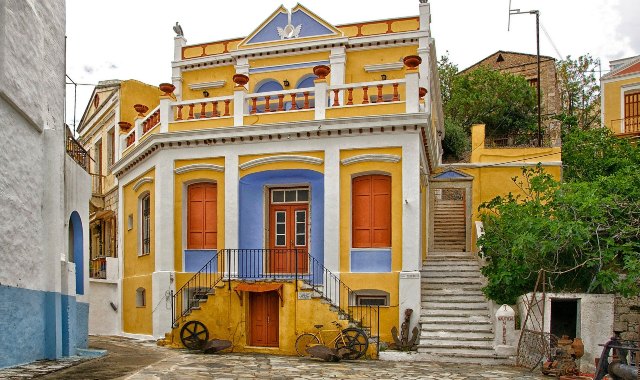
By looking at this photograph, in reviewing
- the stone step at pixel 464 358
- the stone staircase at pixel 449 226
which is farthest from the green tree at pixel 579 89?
the stone step at pixel 464 358

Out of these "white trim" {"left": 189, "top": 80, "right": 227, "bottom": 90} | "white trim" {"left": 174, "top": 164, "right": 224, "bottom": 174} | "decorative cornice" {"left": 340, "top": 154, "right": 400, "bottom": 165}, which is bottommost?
"white trim" {"left": 174, "top": 164, "right": 224, "bottom": 174}

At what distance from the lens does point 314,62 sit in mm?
21438

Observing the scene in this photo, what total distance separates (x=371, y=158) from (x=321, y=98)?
2038mm

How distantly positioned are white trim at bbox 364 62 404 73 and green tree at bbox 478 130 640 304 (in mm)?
5680

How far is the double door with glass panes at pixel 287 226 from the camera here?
1872 cm

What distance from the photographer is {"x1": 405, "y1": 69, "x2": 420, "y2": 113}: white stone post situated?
17.4 metres

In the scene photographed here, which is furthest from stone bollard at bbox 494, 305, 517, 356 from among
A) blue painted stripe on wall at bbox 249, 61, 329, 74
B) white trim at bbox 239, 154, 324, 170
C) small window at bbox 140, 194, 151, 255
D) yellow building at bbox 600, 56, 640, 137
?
yellow building at bbox 600, 56, 640, 137

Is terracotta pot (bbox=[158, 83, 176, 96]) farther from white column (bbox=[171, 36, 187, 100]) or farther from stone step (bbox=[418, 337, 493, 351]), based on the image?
stone step (bbox=[418, 337, 493, 351])

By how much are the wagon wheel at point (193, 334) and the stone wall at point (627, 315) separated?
9.32 metres

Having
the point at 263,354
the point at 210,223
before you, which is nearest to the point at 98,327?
the point at 210,223

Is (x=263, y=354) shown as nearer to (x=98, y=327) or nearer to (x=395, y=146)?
(x=395, y=146)

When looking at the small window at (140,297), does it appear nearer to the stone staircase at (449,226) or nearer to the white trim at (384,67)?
the stone staircase at (449,226)

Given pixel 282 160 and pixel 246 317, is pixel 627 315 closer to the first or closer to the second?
pixel 246 317

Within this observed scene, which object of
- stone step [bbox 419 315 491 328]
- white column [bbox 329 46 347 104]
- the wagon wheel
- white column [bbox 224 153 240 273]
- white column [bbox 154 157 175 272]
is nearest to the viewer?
stone step [bbox 419 315 491 328]
